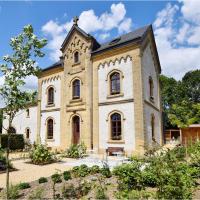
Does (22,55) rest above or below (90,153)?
above

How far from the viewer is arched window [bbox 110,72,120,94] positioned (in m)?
18.5

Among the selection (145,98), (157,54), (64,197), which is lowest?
(64,197)

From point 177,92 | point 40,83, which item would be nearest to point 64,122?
point 40,83

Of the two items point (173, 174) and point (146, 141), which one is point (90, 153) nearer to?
point (146, 141)

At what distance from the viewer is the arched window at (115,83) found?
18516mm

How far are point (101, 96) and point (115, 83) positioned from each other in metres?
1.67

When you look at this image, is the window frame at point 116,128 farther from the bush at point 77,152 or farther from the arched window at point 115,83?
the bush at point 77,152

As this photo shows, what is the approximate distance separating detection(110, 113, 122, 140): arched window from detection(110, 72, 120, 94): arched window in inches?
78.5

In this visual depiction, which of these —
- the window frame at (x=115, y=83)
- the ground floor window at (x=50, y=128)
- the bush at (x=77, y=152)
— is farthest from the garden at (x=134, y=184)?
the ground floor window at (x=50, y=128)

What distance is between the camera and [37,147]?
15180 millimetres

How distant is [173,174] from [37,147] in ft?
36.2

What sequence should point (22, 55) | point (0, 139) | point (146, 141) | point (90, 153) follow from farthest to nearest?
1. point (0, 139)
2. point (90, 153)
3. point (146, 141)
4. point (22, 55)

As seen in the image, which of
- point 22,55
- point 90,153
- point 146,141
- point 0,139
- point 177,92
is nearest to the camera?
point 22,55

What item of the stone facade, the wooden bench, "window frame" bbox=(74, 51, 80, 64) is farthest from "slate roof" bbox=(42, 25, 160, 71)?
the wooden bench
